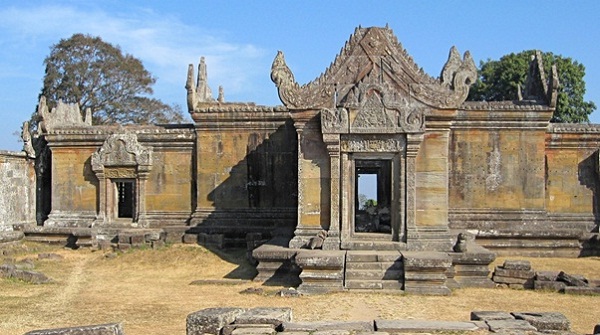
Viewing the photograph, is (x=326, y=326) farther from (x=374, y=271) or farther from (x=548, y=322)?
(x=374, y=271)

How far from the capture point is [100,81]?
3700cm

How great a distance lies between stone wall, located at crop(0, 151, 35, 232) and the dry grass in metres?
4.69

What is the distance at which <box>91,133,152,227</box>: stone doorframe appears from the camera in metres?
19.0

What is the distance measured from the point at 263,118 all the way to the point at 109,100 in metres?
21.6

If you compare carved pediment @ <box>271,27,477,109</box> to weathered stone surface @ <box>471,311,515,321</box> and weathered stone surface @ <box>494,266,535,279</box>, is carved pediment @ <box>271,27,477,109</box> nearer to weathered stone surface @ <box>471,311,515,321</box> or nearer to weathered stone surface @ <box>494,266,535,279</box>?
weathered stone surface @ <box>494,266,535,279</box>

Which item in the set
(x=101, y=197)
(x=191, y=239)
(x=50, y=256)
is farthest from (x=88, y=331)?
(x=101, y=197)

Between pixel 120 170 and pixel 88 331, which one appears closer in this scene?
pixel 88 331

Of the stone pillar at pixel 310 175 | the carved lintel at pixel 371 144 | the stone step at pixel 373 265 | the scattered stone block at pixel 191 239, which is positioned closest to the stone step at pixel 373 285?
the stone step at pixel 373 265

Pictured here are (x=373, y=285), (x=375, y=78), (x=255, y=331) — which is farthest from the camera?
(x=375, y=78)

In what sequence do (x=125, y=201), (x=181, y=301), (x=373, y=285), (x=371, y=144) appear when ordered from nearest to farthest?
1. (x=181, y=301)
2. (x=373, y=285)
3. (x=371, y=144)
4. (x=125, y=201)

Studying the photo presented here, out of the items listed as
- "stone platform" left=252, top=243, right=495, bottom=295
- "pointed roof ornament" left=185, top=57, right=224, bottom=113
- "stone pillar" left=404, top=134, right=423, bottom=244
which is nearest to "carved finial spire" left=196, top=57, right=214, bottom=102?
"pointed roof ornament" left=185, top=57, right=224, bottom=113

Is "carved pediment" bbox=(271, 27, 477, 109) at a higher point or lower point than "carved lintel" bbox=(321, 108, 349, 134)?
higher

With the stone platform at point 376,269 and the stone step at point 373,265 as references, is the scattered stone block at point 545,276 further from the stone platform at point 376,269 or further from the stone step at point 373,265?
the stone step at point 373,265

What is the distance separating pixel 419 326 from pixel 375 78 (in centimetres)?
680
